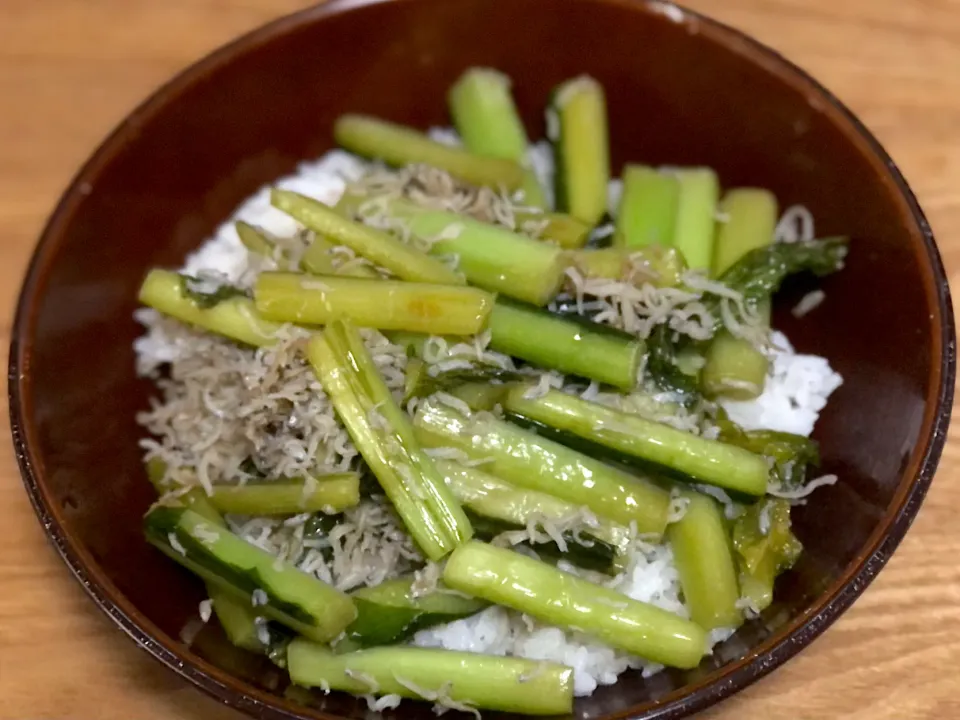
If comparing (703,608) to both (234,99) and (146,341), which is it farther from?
(234,99)

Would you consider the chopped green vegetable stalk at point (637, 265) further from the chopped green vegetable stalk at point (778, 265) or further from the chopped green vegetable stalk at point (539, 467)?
the chopped green vegetable stalk at point (539, 467)

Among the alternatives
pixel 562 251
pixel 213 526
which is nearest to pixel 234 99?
pixel 562 251

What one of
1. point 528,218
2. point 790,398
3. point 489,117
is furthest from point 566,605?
point 489,117

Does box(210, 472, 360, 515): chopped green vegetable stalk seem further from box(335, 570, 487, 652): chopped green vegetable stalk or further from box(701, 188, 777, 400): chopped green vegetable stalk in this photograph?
box(701, 188, 777, 400): chopped green vegetable stalk

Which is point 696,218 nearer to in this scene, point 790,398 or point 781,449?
point 790,398

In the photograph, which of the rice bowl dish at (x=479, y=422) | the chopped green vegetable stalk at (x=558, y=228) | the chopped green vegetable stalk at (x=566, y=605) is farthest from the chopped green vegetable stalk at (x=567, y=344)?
the chopped green vegetable stalk at (x=566, y=605)
